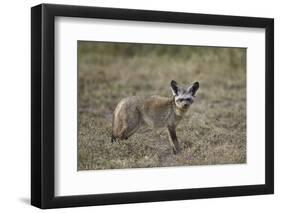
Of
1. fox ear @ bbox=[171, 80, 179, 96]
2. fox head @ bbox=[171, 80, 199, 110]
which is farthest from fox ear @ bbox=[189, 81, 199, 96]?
fox ear @ bbox=[171, 80, 179, 96]

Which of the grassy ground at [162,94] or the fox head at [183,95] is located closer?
the grassy ground at [162,94]

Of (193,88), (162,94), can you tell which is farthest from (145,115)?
(193,88)

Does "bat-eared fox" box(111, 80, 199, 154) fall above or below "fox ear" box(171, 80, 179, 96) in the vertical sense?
below

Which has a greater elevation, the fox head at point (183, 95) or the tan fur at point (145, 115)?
the fox head at point (183, 95)

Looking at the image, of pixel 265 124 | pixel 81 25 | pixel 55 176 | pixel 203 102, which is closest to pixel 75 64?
pixel 81 25

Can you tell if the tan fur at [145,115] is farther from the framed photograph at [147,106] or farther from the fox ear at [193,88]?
the fox ear at [193,88]

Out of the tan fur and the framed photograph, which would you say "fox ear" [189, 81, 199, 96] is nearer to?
the framed photograph

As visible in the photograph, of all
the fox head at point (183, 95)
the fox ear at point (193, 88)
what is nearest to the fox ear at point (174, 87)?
the fox head at point (183, 95)
